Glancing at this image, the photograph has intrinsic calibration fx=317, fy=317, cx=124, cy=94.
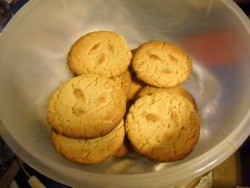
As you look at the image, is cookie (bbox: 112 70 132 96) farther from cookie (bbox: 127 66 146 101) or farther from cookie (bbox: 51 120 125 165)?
cookie (bbox: 51 120 125 165)

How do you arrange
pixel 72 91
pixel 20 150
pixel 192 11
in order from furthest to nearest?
pixel 192 11, pixel 72 91, pixel 20 150

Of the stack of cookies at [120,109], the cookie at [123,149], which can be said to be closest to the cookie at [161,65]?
the stack of cookies at [120,109]

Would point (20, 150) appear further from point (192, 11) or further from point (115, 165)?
point (192, 11)

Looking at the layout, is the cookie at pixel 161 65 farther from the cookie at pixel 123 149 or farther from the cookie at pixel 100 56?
the cookie at pixel 123 149

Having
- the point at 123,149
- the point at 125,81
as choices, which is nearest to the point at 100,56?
the point at 125,81

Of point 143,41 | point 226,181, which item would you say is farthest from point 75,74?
point 226,181
